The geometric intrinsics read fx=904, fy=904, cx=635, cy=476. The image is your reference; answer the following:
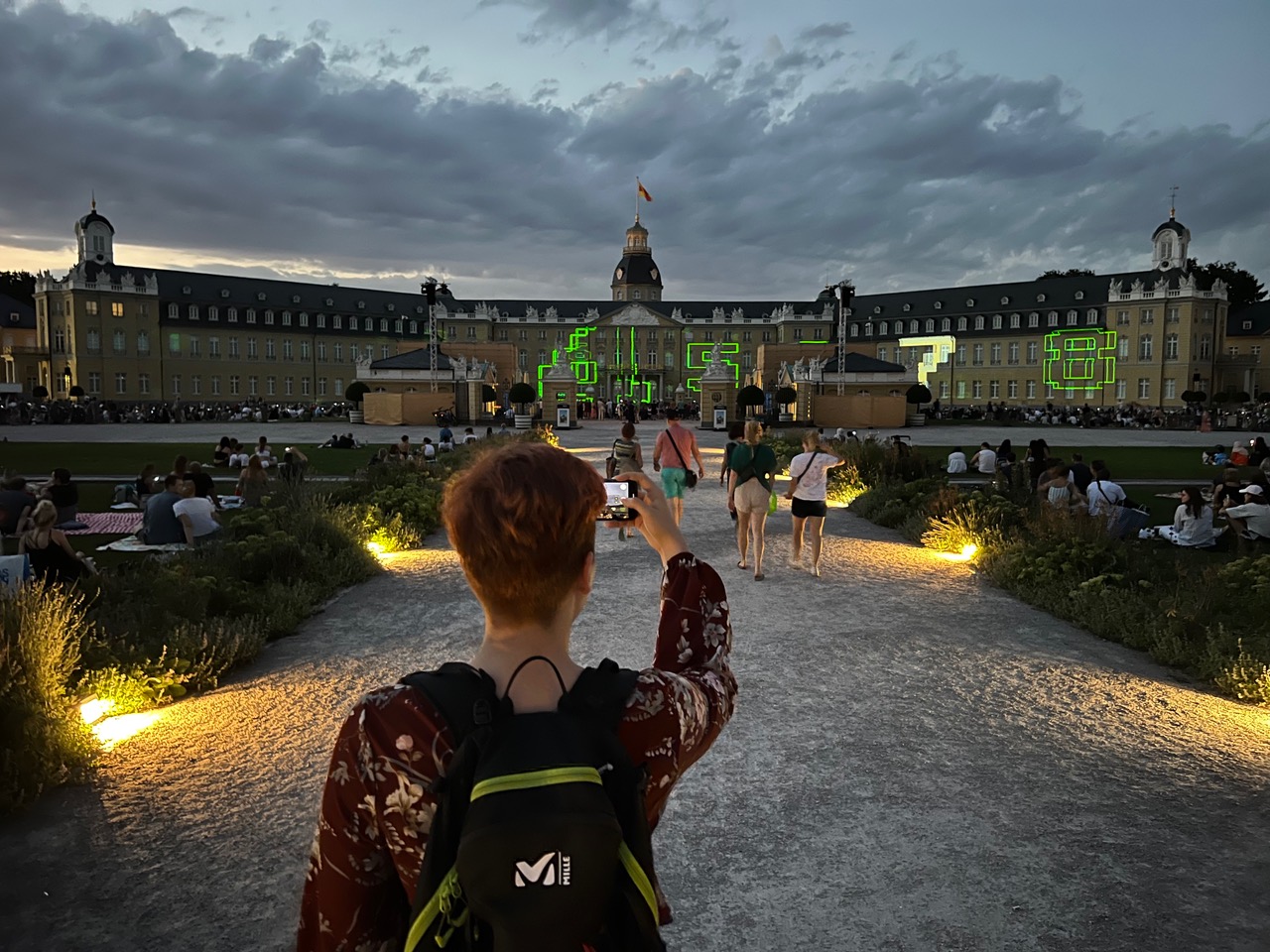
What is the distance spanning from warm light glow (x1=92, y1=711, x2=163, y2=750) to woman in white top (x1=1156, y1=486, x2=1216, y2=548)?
13.9 m

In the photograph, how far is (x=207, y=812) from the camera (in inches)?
199

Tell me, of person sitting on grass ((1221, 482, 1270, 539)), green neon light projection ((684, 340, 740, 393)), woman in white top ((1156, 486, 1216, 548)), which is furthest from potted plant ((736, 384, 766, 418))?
person sitting on grass ((1221, 482, 1270, 539))

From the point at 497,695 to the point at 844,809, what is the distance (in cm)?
407

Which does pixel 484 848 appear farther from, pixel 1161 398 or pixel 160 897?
pixel 1161 398

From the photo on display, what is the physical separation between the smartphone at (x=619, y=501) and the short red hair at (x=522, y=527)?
2.50 ft

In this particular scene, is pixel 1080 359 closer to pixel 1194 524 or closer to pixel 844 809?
pixel 1194 524

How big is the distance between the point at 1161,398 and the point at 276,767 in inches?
3647

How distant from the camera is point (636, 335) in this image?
108 metres

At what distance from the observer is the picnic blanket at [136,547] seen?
12.7m

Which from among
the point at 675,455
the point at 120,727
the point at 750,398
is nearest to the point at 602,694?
the point at 120,727

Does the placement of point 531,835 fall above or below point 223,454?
above

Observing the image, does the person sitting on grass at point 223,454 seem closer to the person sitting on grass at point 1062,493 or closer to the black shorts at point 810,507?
the black shorts at point 810,507

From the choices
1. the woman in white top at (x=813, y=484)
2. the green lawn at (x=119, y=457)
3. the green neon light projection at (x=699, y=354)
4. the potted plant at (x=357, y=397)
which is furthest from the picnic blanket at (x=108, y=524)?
the green neon light projection at (x=699, y=354)

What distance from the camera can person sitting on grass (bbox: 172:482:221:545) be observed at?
505 inches
